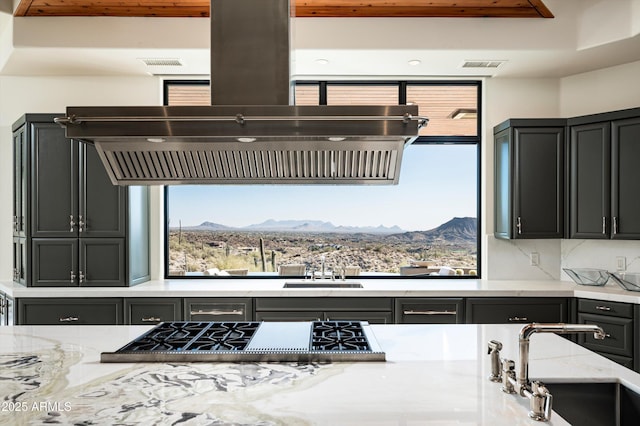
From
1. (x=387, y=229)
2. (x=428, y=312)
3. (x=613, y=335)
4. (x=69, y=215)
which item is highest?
(x=69, y=215)

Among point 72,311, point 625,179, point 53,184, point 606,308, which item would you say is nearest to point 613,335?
point 606,308

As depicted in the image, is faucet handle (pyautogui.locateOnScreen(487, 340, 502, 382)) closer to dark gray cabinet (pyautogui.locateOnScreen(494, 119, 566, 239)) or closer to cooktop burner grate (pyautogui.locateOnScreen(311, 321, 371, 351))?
cooktop burner grate (pyautogui.locateOnScreen(311, 321, 371, 351))

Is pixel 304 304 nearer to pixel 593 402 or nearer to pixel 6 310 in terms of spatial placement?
pixel 593 402

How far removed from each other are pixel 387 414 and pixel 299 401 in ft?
0.89

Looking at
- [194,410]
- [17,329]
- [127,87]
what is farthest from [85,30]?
[194,410]

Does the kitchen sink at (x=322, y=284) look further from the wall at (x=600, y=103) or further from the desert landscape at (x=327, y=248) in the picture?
the wall at (x=600, y=103)

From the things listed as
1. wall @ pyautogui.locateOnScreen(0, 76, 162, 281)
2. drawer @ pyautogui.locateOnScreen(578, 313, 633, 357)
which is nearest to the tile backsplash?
drawer @ pyautogui.locateOnScreen(578, 313, 633, 357)

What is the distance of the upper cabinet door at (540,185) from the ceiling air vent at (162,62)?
2.92 metres

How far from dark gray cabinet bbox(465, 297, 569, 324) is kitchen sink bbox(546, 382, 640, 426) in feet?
6.68

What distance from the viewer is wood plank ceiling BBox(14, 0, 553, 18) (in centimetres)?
364

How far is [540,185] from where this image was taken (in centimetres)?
398

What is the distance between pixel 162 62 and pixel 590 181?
3.61 meters

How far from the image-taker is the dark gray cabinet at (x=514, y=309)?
371cm

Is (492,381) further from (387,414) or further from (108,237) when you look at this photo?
(108,237)
